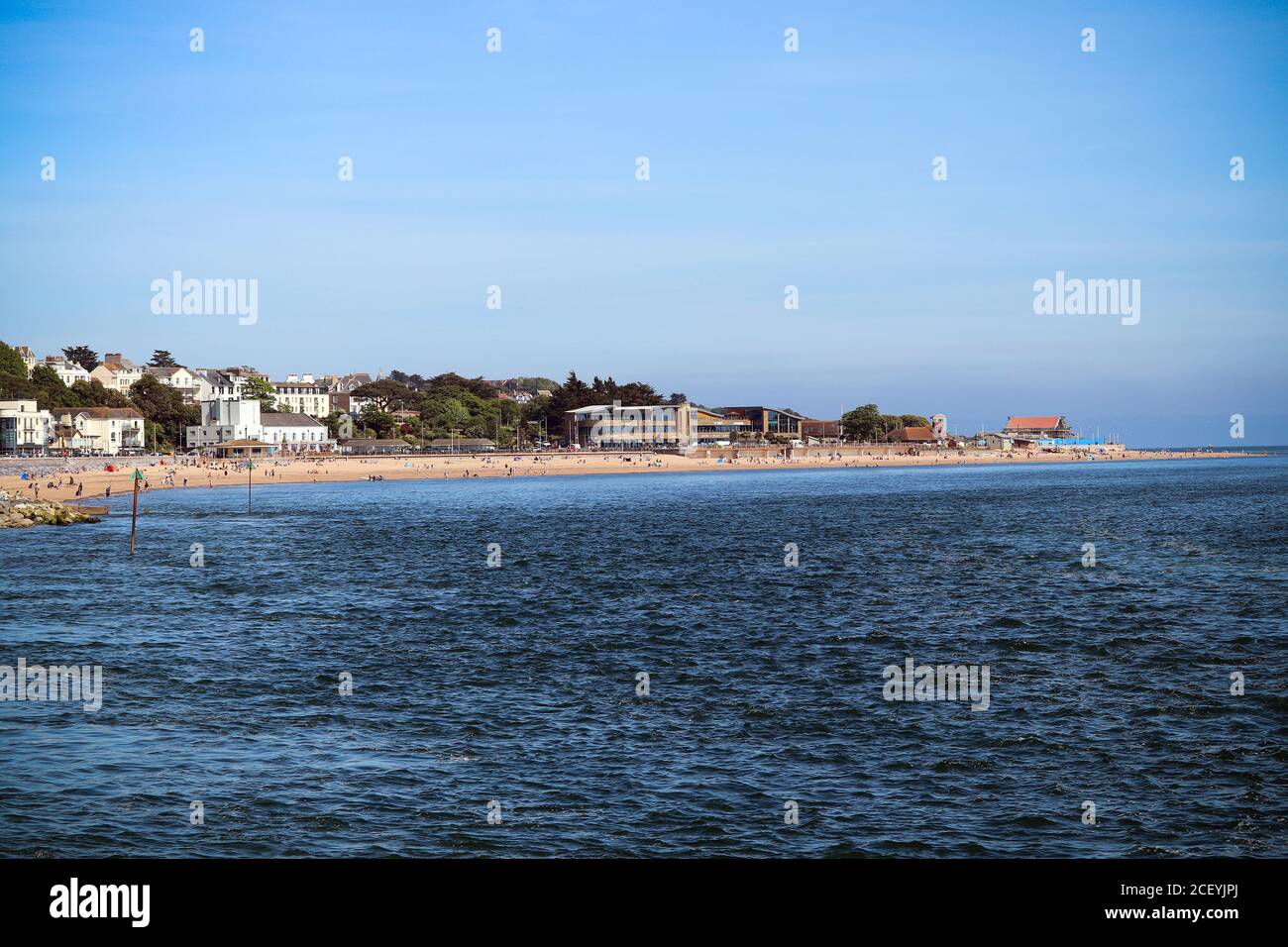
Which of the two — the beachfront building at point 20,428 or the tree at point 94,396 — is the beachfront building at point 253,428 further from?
the beachfront building at point 20,428

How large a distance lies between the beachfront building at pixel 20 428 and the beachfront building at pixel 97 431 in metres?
2.66

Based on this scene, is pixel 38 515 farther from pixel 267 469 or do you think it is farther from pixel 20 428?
pixel 20 428

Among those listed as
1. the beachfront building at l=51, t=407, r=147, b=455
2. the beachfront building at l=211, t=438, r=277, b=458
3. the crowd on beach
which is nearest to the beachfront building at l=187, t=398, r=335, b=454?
the beachfront building at l=211, t=438, r=277, b=458

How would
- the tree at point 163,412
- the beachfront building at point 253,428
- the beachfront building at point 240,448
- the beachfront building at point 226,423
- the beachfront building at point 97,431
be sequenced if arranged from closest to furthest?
the beachfront building at point 97,431 < the beachfront building at point 240,448 < the beachfront building at point 226,423 < the beachfront building at point 253,428 < the tree at point 163,412

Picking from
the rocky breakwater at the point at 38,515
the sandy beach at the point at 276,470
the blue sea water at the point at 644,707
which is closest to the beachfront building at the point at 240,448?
the sandy beach at the point at 276,470

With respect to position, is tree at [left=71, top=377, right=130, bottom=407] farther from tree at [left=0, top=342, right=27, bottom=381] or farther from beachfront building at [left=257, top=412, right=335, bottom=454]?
beachfront building at [left=257, top=412, right=335, bottom=454]

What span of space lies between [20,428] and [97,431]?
1045 cm

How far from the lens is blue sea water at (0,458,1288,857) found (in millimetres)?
14766

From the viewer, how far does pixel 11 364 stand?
601 ft

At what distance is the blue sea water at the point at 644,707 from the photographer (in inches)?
581

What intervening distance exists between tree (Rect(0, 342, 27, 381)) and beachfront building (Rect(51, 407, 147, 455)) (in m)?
16.2

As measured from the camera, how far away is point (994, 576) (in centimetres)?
4431

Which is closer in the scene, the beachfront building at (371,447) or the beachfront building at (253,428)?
the beachfront building at (253,428)

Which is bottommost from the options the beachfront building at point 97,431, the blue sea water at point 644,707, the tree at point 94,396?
the blue sea water at point 644,707
